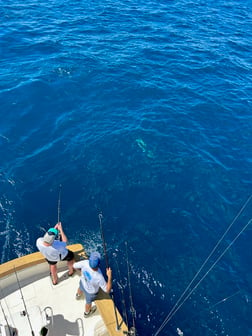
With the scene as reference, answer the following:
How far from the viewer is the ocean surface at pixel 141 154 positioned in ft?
34.6

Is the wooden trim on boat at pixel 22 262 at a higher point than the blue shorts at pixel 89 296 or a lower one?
higher

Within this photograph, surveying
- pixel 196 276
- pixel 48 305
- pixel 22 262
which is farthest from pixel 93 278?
pixel 196 276

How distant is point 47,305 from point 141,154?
8488 mm

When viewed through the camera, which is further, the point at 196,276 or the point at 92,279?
the point at 196,276

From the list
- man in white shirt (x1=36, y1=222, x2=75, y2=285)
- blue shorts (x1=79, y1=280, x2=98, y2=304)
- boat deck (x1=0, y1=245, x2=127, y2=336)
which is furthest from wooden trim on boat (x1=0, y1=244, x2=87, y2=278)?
blue shorts (x1=79, y1=280, x2=98, y2=304)

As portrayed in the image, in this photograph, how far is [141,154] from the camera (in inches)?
579

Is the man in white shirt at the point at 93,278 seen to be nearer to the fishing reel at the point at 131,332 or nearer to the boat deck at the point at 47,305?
the boat deck at the point at 47,305

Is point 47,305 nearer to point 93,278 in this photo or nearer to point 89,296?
point 89,296

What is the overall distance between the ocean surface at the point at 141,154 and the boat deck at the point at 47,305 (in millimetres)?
2078

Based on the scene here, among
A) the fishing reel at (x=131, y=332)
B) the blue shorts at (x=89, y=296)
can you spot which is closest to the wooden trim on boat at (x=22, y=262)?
the blue shorts at (x=89, y=296)

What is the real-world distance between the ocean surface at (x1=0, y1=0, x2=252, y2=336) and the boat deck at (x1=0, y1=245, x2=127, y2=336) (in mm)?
2078

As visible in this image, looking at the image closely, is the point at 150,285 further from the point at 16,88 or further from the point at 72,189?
the point at 16,88

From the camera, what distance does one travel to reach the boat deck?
754 cm

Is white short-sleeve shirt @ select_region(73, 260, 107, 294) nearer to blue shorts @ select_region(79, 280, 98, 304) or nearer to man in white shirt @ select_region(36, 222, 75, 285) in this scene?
blue shorts @ select_region(79, 280, 98, 304)
